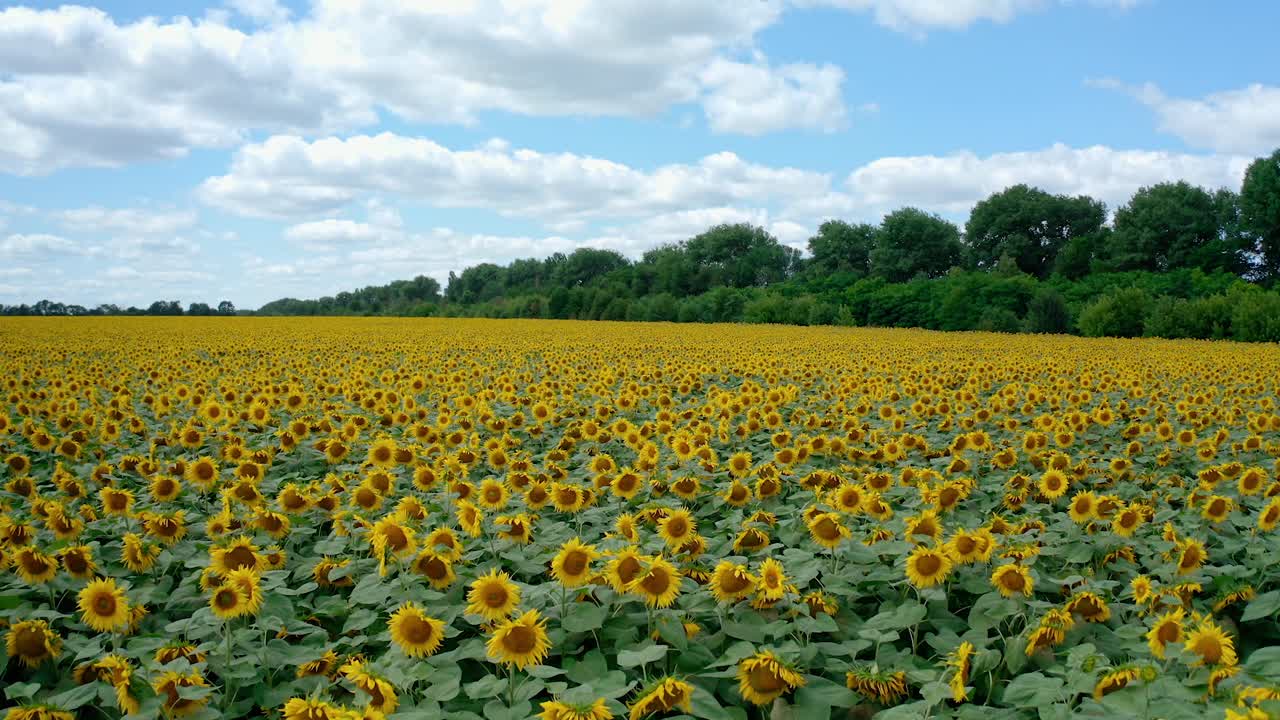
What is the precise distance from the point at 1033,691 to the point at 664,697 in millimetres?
1167

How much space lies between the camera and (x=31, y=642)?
2934mm

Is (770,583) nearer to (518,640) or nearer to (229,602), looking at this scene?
(518,640)

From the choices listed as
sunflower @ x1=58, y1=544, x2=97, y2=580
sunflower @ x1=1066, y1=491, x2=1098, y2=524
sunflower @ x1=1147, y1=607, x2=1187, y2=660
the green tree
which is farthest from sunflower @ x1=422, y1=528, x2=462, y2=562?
the green tree

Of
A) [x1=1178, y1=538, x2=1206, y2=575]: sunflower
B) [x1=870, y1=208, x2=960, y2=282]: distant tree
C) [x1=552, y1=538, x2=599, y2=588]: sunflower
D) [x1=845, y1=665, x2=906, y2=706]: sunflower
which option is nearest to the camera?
[x1=845, y1=665, x2=906, y2=706]: sunflower

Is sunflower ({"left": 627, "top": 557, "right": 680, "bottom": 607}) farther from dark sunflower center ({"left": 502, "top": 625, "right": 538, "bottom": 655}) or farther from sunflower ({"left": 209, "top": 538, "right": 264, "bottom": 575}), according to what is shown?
sunflower ({"left": 209, "top": 538, "right": 264, "bottom": 575})

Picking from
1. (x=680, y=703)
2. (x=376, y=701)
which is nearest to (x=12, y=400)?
(x=376, y=701)

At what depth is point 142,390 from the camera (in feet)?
32.9

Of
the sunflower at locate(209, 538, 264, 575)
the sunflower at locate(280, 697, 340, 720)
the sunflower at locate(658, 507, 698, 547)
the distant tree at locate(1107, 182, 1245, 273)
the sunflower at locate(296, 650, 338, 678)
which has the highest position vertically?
the distant tree at locate(1107, 182, 1245, 273)

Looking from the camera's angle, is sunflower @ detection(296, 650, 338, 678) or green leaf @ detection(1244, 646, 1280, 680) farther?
sunflower @ detection(296, 650, 338, 678)

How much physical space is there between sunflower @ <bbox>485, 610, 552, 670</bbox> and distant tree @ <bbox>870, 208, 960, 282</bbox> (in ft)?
245

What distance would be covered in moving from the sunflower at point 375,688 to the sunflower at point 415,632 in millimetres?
254

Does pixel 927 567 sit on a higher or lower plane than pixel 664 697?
higher

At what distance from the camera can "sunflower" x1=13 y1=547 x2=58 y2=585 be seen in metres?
3.34

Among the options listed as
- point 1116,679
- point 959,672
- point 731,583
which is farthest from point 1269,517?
point 731,583
